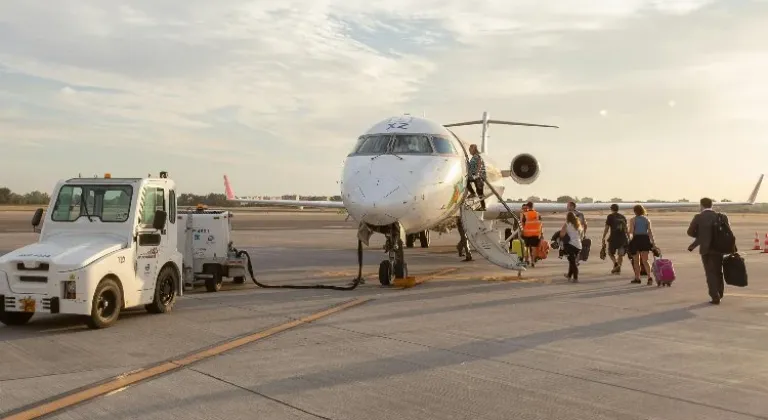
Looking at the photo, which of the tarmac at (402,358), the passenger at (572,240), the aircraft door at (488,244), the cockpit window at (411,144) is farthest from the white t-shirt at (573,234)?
the cockpit window at (411,144)

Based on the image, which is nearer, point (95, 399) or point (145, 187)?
point (95, 399)

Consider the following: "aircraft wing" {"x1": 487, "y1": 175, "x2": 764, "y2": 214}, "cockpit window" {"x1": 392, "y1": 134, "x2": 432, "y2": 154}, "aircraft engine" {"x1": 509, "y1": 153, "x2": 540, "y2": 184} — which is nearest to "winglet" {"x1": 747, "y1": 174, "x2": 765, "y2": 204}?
"aircraft wing" {"x1": 487, "y1": 175, "x2": 764, "y2": 214}

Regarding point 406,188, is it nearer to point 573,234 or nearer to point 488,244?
point 488,244

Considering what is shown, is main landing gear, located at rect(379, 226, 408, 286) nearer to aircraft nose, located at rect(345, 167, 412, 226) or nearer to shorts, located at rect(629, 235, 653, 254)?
aircraft nose, located at rect(345, 167, 412, 226)

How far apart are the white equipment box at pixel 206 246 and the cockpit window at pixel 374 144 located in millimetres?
3282

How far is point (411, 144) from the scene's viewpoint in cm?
1423

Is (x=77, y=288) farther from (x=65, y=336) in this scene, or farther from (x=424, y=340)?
(x=424, y=340)

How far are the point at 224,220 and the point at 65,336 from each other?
5.24m

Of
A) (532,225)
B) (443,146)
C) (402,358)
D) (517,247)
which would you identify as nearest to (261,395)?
(402,358)

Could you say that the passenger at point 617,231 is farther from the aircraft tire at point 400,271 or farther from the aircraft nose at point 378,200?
the aircraft nose at point 378,200

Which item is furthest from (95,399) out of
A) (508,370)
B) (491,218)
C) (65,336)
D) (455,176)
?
(491,218)

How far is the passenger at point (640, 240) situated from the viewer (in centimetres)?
1351

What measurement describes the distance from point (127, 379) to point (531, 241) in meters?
12.4

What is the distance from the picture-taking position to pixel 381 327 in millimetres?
8531
